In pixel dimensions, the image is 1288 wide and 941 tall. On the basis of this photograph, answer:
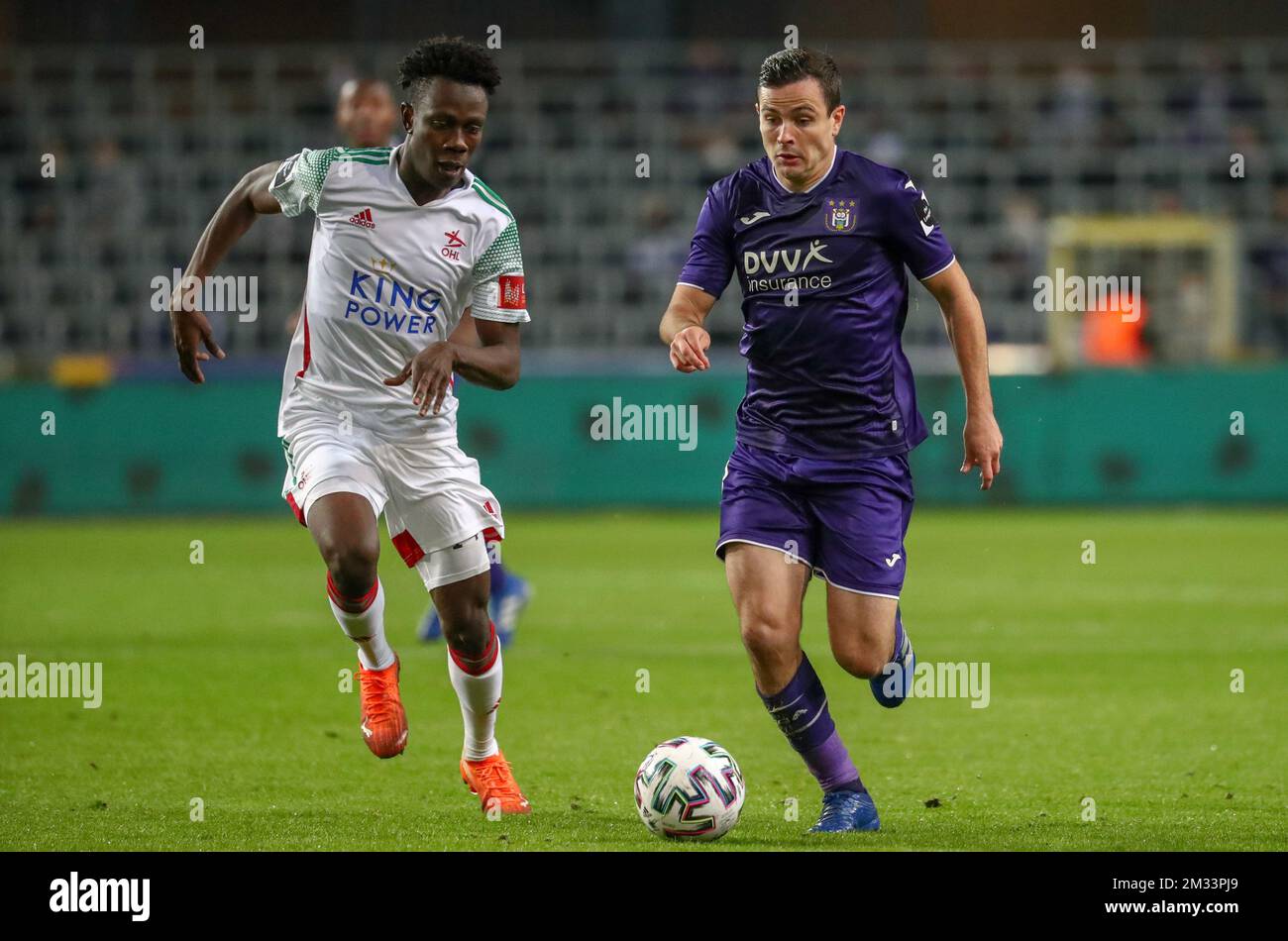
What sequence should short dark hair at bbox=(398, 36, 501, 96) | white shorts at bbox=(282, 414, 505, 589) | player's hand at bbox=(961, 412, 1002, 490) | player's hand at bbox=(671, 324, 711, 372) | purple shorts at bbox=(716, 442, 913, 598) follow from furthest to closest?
white shorts at bbox=(282, 414, 505, 589) → short dark hair at bbox=(398, 36, 501, 96) → purple shorts at bbox=(716, 442, 913, 598) → player's hand at bbox=(961, 412, 1002, 490) → player's hand at bbox=(671, 324, 711, 372)

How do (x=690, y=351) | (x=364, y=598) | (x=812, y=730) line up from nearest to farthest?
(x=690, y=351)
(x=812, y=730)
(x=364, y=598)

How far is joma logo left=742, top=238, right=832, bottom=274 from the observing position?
19.7ft

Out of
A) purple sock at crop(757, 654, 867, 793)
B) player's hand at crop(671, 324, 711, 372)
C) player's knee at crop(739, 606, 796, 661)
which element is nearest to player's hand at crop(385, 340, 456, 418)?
player's hand at crop(671, 324, 711, 372)

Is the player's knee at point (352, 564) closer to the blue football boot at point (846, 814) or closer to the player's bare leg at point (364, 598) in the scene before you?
the player's bare leg at point (364, 598)

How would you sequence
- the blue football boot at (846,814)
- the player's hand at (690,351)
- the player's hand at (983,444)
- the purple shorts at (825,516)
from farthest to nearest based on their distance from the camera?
the purple shorts at (825,516)
the player's hand at (983,444)
the blue football boot at (846,814)
the player's hand at (690,351)

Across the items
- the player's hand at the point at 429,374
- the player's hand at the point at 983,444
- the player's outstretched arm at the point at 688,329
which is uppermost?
the player's outstretched arm at the point at 688,329

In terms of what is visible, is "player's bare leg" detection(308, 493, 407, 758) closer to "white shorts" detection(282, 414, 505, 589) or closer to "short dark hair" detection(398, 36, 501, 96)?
"white shorts" detection(282, 414, 505, 589)

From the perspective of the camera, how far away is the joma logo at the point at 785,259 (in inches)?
237

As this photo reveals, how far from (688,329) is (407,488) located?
124cm

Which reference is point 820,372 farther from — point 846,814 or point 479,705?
point 479,705

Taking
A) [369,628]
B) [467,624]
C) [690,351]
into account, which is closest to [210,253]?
[369,628]

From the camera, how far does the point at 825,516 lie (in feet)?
19.7

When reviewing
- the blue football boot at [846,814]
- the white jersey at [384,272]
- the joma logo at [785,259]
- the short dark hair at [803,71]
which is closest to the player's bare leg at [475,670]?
the white jersey at [384,272]

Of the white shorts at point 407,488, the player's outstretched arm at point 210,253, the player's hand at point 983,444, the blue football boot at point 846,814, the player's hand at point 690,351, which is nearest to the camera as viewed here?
the player's hand at point 690,351
